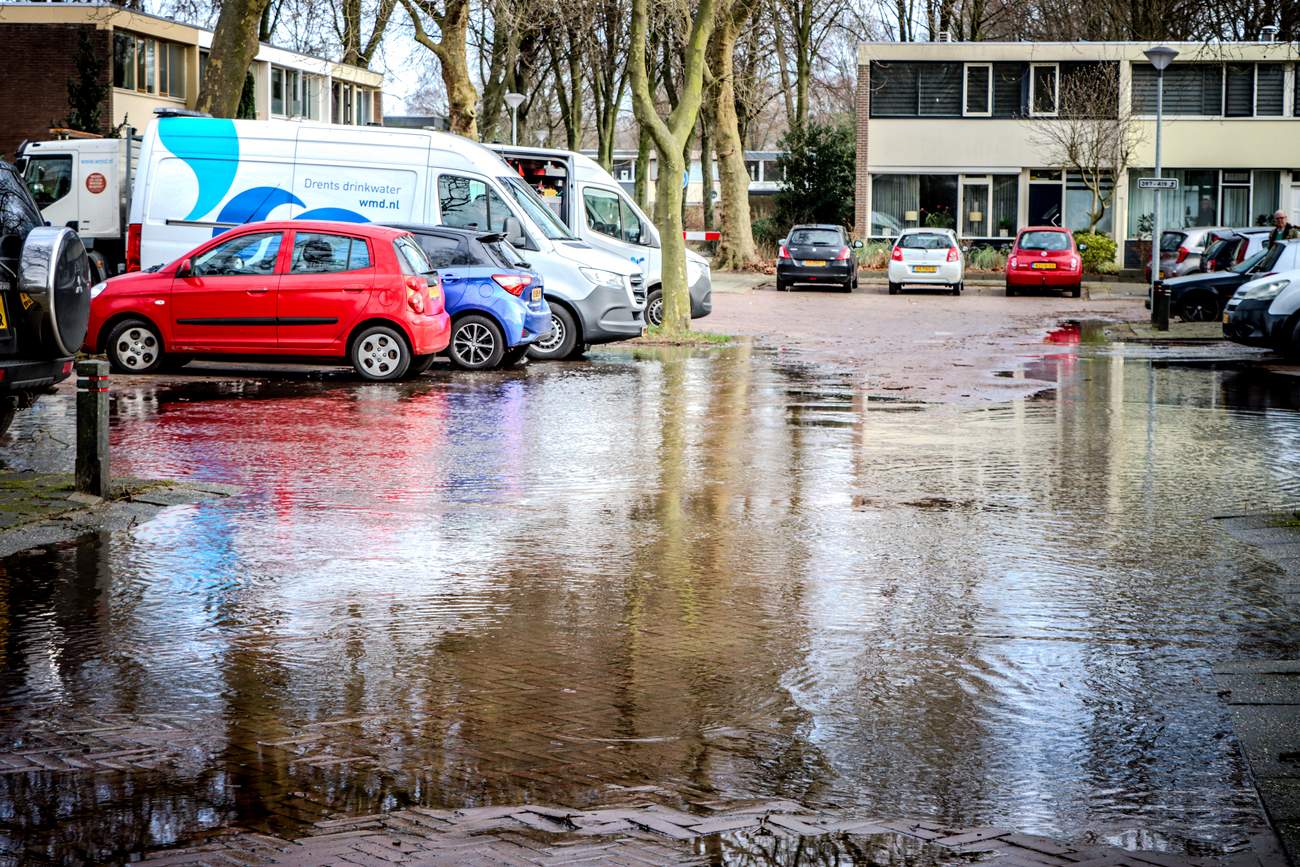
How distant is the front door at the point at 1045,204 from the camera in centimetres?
5197

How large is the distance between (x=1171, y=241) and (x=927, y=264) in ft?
21.3

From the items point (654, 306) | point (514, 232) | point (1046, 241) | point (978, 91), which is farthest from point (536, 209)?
point (978, 91)

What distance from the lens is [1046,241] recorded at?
41.8m

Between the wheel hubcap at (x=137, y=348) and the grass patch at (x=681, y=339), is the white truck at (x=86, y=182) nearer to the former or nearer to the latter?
the grass patch at (x=681, y=339)

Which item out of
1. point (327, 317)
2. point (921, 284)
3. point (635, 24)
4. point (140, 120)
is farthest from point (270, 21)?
point (327, 317)

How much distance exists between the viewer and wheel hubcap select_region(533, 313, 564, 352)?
21906 millimetres

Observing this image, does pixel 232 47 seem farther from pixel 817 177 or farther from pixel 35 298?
pixel 817 177

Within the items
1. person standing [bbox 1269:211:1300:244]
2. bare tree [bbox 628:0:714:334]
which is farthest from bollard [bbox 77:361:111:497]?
person standing [bbox 1269:211:1300:244]

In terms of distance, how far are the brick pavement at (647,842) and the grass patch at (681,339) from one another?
65.4 feet

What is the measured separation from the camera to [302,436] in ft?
44.8

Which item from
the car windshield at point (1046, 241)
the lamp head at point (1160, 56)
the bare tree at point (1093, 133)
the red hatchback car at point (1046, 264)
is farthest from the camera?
the bare tree at point (1093, 133)

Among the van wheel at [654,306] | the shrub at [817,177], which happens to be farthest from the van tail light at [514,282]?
the shrub at [817,177]

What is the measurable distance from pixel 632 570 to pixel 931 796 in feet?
11.7

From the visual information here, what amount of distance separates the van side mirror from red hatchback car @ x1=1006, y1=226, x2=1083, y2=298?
22230 millimetres
